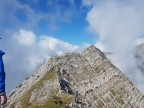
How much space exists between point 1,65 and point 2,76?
63cm

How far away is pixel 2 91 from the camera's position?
20.3 metres

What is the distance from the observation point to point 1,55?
2088 cm

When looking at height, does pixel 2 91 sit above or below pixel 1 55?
below

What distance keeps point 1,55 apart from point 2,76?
1175mm

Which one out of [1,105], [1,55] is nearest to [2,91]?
[1,105]

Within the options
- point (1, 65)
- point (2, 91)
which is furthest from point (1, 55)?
point (2, 91)

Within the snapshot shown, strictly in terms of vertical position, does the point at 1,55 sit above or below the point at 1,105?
above

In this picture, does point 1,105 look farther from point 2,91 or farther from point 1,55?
point 1,55

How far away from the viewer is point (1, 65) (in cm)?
2064

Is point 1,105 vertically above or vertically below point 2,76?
below

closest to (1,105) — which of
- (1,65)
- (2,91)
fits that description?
(2,91)

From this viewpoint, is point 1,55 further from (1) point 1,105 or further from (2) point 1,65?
(1) point 1,105

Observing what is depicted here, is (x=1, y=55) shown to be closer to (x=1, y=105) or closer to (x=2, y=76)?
(x=2, y=76)

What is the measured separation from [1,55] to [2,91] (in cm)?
204
